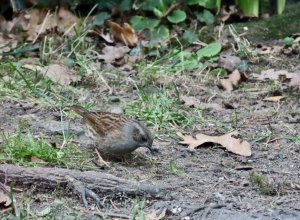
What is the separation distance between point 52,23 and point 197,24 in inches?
70.3

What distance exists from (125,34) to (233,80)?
5.27 ft

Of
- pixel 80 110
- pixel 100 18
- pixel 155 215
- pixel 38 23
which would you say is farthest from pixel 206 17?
pixel 155 215

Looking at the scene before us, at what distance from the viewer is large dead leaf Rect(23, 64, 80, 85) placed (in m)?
7.54

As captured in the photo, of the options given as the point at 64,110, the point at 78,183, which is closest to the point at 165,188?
the point at 78,183

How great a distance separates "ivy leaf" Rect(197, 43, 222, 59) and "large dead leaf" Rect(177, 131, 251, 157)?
2.29m

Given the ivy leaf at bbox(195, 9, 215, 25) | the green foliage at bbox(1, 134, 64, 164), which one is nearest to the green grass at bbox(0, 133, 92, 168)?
the green foliage at bbox(1, 134, 64, 164)

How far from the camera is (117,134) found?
18.7 ft

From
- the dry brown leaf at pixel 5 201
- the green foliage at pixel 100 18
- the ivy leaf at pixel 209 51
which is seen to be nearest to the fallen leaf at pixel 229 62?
the ivy leaf at pixel 209 51

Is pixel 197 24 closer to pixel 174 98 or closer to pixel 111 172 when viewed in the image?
pixel 174 98

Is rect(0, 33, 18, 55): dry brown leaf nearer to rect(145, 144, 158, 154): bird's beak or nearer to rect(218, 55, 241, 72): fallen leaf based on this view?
rect(218, 55, 241, 72): fallen leaf

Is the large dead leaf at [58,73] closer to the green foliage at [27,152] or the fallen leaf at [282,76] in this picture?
the fallen leaf at [282,76]

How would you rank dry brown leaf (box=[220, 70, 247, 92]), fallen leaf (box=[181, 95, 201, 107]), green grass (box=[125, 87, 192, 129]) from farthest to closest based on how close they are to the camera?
dry brown leaf (box=[220, 70, 247, 92]) → fallen leaf (box=[181, 95, 201, 107]) → green grass (box=[125, 87, 192, 129])

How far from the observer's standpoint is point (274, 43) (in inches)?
362

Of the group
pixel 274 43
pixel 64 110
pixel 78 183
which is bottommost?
pixel 274 43
